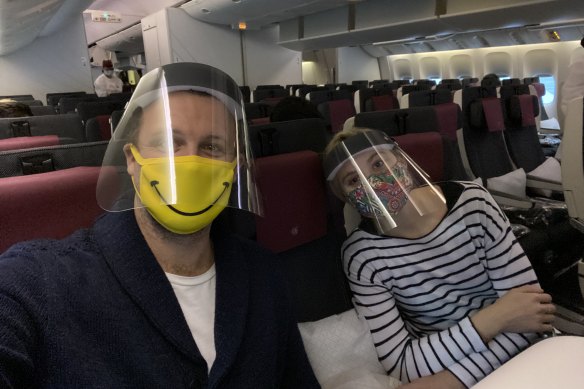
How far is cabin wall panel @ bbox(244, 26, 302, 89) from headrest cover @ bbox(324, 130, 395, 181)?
37.8ft

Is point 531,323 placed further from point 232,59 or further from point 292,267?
point 232,59

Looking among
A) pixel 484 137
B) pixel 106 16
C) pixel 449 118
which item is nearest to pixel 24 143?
pixel 449 118

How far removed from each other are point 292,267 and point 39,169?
3.06ft

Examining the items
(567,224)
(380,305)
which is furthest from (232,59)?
(380,305)

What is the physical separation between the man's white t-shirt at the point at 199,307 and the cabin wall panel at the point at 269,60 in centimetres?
1208

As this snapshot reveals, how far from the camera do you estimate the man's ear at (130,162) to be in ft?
3.01

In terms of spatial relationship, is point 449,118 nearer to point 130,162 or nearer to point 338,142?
point 338,142

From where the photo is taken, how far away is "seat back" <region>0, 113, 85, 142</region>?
254 cm

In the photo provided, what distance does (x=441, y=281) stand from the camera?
1398mm

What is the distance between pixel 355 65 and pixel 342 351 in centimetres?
1464

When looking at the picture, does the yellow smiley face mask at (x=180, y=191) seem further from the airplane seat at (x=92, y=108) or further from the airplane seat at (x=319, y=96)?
the airplane seat at (x=319, y=96)

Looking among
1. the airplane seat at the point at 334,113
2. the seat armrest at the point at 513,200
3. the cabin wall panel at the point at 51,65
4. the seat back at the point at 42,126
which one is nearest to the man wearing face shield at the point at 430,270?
the seat armrest at the point at 513,200

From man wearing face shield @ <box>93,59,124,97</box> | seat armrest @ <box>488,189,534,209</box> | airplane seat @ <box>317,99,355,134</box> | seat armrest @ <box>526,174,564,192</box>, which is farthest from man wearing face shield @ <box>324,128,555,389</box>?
man wearing face shield @ <box>93,59,124,97</box>

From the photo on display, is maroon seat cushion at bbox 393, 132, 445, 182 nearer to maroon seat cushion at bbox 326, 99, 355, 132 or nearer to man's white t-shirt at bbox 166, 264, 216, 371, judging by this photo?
man's white t-shirt at bbox 166, 264, 216, 371
